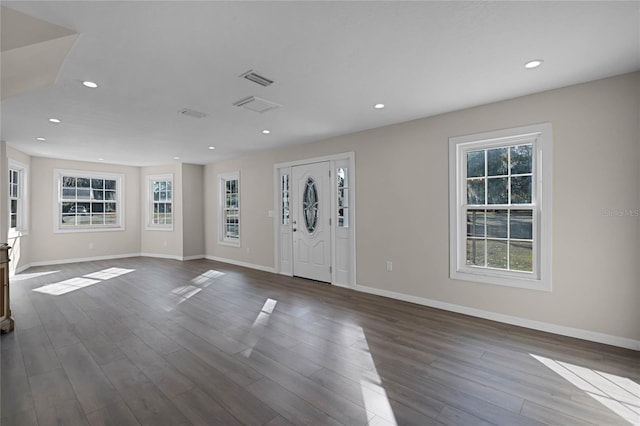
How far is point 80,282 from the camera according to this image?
5.42m

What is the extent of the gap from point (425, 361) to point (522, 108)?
290 centimetres

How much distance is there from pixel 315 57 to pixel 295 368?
8.45 feet

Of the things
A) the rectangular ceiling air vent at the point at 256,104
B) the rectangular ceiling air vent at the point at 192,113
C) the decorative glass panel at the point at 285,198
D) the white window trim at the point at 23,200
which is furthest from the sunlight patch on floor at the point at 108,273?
the rectangular ceiling air vent at the point at 256,104

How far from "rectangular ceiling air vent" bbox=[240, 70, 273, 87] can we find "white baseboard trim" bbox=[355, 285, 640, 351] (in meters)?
3.29

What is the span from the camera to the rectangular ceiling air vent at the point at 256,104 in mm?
3420

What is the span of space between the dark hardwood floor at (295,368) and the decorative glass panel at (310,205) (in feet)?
5.79

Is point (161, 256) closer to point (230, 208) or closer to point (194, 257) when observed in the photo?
point (194, 257)

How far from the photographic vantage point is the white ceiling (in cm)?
193

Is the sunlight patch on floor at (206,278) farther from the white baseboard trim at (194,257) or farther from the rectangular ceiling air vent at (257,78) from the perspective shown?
the rectangular ceiling air vent at (257,78)

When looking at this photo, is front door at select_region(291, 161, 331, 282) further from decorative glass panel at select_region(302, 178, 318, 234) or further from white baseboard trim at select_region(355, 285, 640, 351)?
white baseboard trim at select_region(355, 285, 640, 351)

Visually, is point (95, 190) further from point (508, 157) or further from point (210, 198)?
point (508, 157)

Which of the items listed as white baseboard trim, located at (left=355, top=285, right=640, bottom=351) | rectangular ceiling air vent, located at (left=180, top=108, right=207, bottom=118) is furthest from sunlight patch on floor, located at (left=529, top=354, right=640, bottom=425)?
rectangular ceiling air vent, located at (left=180, top=108, right=207, bottom=118)

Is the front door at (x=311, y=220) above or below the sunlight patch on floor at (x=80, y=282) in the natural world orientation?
above

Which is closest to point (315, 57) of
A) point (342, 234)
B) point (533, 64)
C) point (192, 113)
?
point (533, 64)
